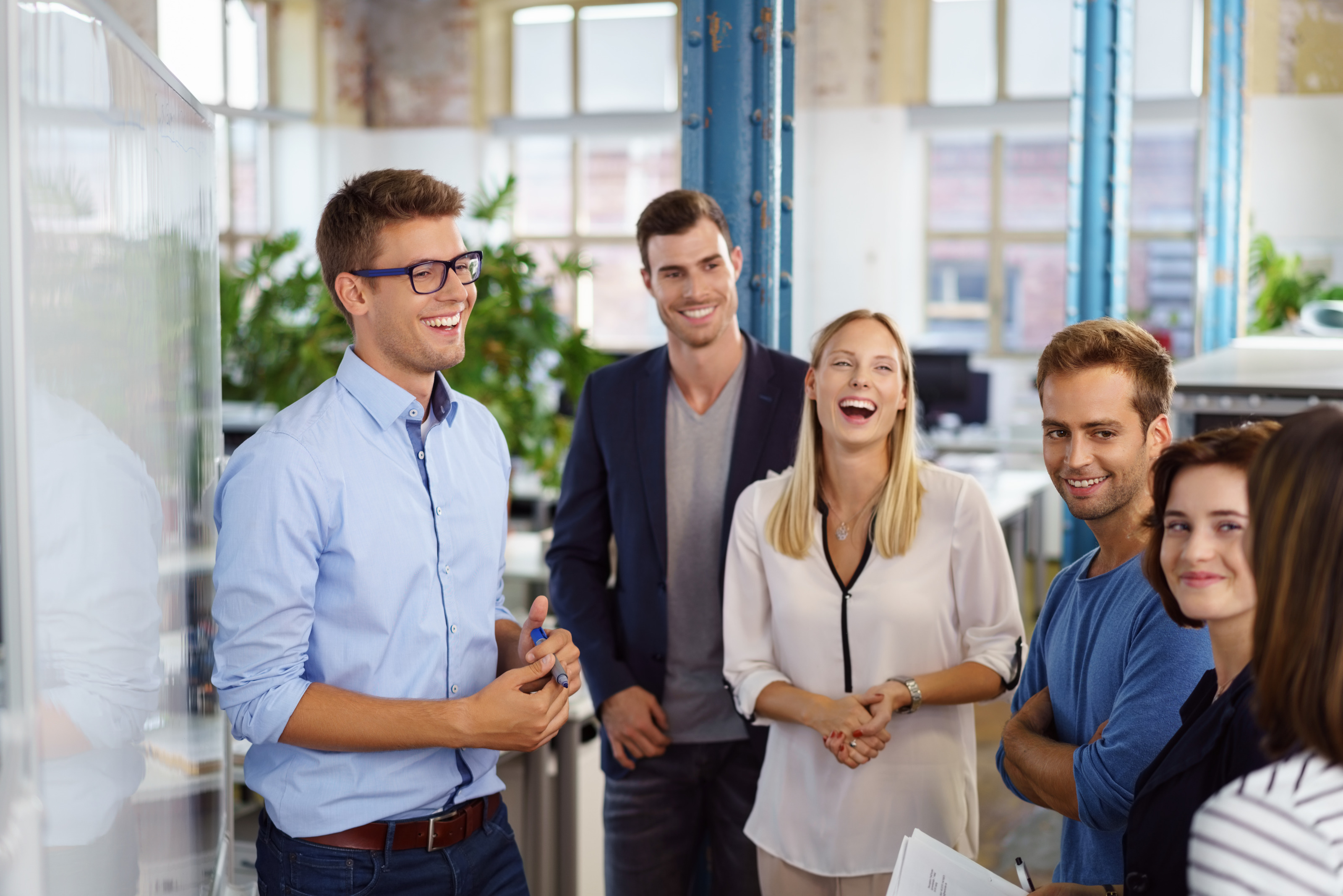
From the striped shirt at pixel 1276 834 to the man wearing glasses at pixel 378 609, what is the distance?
0.83m

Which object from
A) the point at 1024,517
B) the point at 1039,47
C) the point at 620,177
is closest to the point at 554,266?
the point at 620,177

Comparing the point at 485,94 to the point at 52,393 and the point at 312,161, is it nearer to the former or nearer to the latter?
the point at 312,161

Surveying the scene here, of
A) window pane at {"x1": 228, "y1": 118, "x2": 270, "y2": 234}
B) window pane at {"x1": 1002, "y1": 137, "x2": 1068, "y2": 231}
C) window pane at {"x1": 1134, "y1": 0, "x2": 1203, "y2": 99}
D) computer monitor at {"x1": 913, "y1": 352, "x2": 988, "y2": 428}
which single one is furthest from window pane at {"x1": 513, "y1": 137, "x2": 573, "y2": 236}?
window pane at {"x1": 1134, "y1": 0, "x2": 1203, "y2": 99}

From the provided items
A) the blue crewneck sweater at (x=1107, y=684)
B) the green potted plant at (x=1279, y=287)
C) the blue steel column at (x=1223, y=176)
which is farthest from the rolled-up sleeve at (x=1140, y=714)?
the green potted plant at (x=1279, y=287)

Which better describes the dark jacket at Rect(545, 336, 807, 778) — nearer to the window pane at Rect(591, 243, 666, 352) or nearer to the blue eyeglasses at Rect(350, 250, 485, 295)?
the blue eyeglasses at Rect(350, 250, 485, 295)

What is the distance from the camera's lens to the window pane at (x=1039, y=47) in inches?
343

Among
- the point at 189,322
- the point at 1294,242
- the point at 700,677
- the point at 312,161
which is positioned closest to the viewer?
the point at 189,322

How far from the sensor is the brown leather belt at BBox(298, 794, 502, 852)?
1.54 meters

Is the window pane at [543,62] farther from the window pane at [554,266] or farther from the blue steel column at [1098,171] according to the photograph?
the blue steel column at [1098,171]

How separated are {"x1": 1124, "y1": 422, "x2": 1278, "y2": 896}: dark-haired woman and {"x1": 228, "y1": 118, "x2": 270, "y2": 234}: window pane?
935 cm

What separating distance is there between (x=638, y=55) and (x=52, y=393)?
30.2 ft

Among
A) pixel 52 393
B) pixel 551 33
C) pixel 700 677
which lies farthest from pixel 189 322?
pixel 551 33

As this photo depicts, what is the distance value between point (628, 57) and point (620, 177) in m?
0.94

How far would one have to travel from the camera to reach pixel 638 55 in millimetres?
9617
